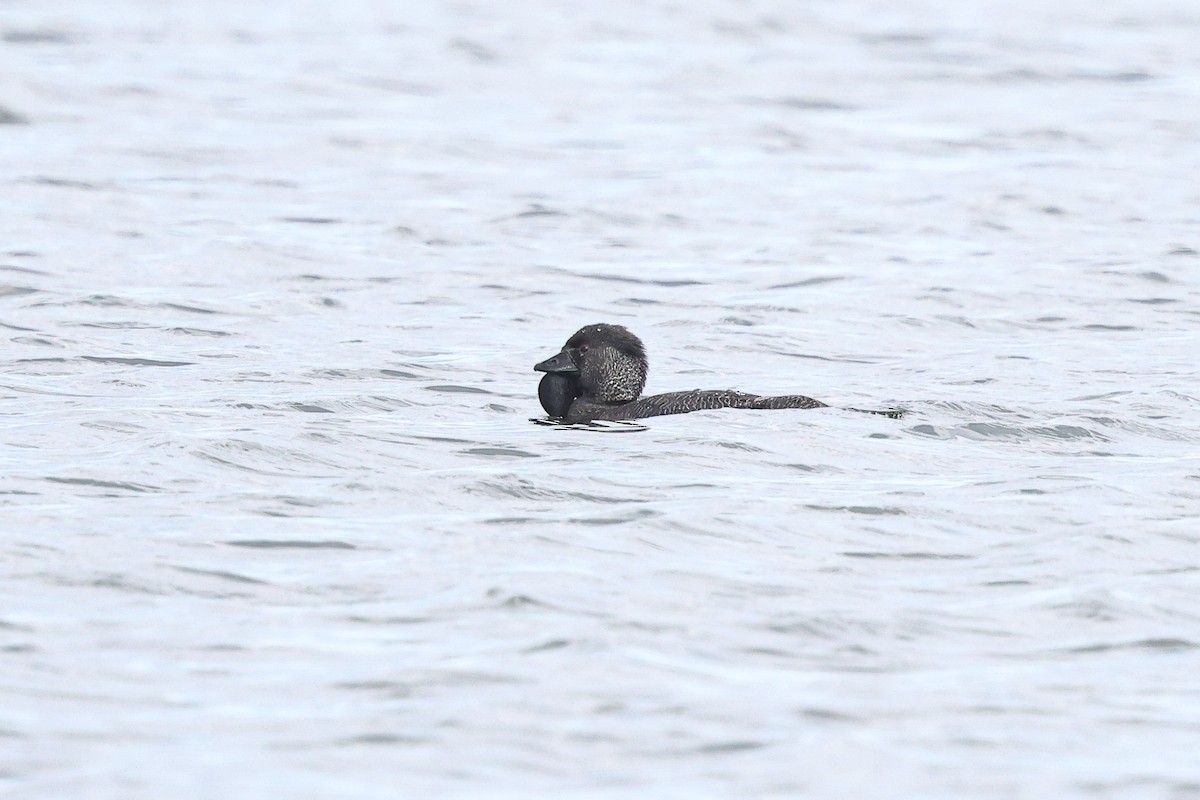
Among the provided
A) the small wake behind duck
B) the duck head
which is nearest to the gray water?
the small wake behind duck

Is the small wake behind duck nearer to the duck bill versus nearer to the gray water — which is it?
the duck bill

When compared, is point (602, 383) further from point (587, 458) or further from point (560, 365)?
point (587, 458)

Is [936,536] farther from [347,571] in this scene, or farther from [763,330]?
[763,330]

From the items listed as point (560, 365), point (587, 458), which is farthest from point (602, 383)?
point (587, 458)

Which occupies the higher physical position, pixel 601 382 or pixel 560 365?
pixel 560 365

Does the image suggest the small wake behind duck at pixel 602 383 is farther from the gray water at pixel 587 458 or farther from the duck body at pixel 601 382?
the gray water at pixel 587 458

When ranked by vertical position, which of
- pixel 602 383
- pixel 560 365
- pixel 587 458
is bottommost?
pixel 587 458

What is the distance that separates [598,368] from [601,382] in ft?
0.28

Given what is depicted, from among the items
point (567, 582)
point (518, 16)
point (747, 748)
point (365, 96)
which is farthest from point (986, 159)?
point (747, 748)

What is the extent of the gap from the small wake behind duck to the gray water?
0.39m

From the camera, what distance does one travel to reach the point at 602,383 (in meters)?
12.8

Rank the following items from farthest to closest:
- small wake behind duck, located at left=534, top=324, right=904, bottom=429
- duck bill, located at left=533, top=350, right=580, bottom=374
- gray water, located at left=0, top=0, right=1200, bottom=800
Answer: duck bill, located at left=533, top=350, right=580, bottom=374 < small wake behind duck, located at left=534, top=324, right=904, bottom=429 < gray water, located at left=0, top=0, right=1200, bottom=800

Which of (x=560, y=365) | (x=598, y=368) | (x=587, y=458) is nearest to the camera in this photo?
(x=587, y=458)

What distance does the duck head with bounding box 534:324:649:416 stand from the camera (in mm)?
12664
